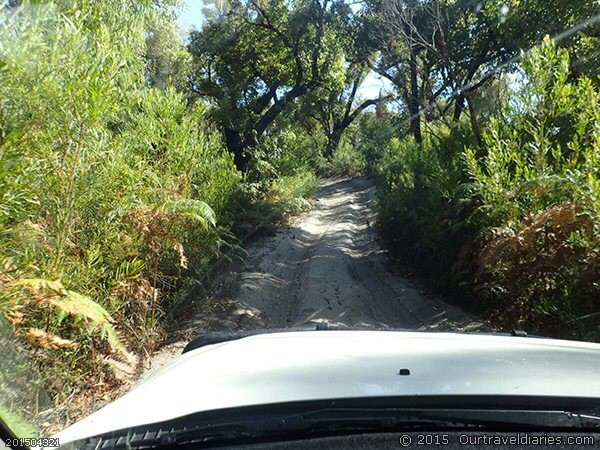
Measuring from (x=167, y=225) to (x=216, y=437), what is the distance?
14.6 ft

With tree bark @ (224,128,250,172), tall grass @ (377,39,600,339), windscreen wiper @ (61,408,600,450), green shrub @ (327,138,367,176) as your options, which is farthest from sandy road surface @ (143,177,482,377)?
green shrub @ (327,138,367,176)

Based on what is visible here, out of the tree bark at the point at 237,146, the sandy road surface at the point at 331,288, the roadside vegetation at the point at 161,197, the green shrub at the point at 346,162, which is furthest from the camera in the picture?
the green shrub at the point at 346,162

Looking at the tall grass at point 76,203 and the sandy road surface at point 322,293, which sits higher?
the tall grass at point 76,203

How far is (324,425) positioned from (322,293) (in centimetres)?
740

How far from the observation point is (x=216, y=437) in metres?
1.51

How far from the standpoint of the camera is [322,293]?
29.2 ft

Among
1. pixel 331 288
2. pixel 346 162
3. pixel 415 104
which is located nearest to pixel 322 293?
pixel 331 288

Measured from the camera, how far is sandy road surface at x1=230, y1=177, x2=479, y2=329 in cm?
758

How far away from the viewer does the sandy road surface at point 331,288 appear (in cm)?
758

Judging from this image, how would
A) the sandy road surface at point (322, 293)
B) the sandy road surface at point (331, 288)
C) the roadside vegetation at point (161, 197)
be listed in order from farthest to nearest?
1. the sandy road surface at point (331, 288)
2. the sandy road surface at point (322, 293)
3. the roadside vegetation at point (161, 197)

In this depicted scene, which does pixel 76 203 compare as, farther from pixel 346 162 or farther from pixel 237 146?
pixel 346 162

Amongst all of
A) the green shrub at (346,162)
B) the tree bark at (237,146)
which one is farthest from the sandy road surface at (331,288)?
the green shrub at (346,162)

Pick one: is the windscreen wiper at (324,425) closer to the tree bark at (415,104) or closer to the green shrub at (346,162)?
the tree bark at (415,104)

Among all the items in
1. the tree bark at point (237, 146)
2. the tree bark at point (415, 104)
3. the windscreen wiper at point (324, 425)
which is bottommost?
the windscreen wiper at point (324, 425)
